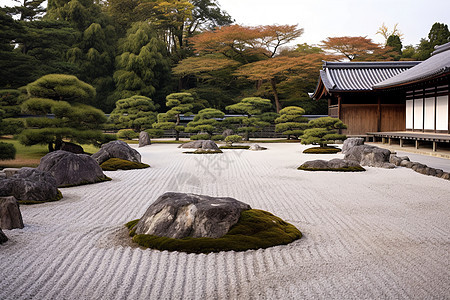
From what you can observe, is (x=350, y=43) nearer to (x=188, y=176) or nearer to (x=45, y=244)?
(x=188, y=176)

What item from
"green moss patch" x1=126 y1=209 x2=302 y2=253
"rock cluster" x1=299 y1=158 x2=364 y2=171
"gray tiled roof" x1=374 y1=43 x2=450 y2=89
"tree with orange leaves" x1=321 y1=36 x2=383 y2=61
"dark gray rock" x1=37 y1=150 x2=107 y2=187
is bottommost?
"green moss patch" x1=126 y1=209 x2=302 y2=253

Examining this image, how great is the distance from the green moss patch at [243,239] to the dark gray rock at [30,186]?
242 cm

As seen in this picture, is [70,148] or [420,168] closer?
[420,168]

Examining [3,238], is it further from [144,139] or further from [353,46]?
[353,46]

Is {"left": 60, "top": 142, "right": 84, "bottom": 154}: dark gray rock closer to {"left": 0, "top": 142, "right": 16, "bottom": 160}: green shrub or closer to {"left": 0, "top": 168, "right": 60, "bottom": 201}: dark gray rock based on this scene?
{"left": 0, "top": 142, "right": 16, "bottom": 160}: green shrub

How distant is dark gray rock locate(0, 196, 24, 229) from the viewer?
4.33m

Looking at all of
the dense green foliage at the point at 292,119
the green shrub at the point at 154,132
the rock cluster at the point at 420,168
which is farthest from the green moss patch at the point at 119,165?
the dense green foliage at the point at 292,119

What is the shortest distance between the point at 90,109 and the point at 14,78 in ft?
25.8

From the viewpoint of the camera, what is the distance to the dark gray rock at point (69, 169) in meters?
7.38

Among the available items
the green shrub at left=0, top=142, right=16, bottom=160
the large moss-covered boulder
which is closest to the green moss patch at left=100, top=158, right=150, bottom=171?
the green shrub at left=0, top=142, right=16, bottom=160

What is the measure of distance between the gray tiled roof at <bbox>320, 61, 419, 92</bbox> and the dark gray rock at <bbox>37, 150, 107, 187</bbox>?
46.7 feet

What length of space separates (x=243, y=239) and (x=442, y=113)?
13.3 metres

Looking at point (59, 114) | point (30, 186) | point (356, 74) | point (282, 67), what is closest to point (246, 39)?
point (282, 67)

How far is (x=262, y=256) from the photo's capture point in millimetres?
3520
